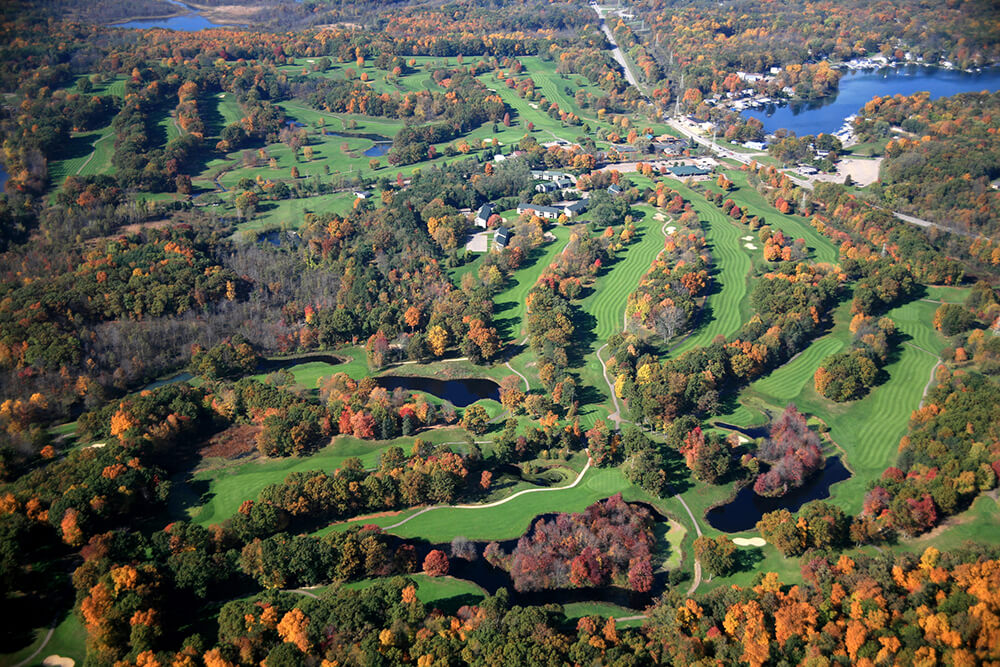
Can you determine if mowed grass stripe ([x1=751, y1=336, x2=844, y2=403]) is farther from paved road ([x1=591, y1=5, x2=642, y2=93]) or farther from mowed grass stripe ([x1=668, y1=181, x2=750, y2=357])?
paved road ([x1=591, y1=5, x2=642, y2=93])

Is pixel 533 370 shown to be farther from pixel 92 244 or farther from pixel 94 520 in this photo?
pixel 92 244

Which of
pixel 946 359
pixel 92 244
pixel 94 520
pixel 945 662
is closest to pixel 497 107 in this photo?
pixel 92 244

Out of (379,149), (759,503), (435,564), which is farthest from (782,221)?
(435,564)

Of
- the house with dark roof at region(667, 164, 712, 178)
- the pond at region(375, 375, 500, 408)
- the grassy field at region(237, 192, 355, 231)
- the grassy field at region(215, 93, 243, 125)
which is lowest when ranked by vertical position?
the pond at region(375, 375, 500, 408)

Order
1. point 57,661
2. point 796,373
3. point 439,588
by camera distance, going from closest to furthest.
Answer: point 57,661 < point 439,588 < point 796,373

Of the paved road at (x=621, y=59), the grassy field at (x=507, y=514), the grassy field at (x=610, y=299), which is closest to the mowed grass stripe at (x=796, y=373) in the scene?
the grassy field at (x=610, y=299)

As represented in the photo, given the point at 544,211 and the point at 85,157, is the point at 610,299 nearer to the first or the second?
the point at 544,211

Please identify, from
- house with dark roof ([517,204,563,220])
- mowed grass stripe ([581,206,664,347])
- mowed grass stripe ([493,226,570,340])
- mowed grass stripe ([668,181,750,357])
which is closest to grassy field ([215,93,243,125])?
house with dark roof ([517,204,563,220])

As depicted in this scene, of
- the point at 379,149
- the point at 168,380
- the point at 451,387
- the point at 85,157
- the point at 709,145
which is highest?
the point at 85,157
